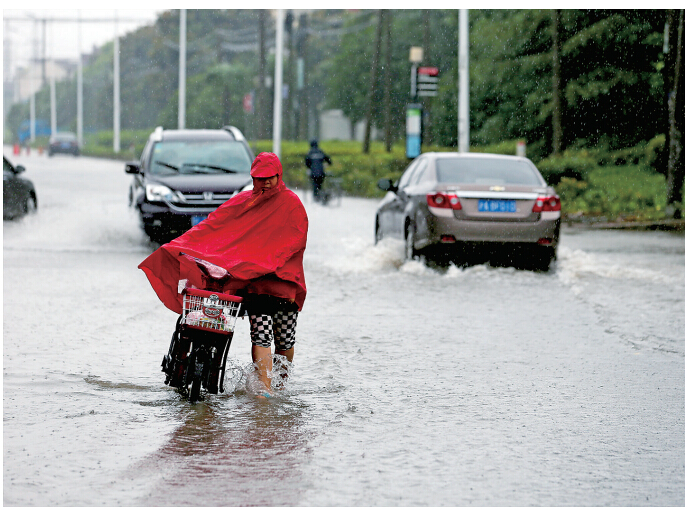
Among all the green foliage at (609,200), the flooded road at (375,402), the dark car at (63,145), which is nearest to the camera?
the flooded road at (375,402)

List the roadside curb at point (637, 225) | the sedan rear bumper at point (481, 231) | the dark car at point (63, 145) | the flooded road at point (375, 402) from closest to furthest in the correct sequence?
A: the flooded road at point (375, 402), the sedan rear bumper at point (481, 231), the roadside curb at point (637, 225), the dark car at point (63, 145)

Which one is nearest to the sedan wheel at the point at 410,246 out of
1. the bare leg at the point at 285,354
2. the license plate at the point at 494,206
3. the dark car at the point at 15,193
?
the license plate at the point at 494,206

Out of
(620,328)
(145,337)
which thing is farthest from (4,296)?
(620,328)

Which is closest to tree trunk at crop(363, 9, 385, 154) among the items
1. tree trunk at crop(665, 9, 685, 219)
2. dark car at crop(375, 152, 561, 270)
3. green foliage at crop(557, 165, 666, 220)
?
green foliage at crop(557, 165, 666, 220)

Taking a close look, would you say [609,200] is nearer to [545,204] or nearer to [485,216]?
[545,204]

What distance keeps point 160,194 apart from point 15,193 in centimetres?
656

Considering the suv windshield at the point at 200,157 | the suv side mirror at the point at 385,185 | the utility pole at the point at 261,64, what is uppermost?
the utility pole at the point at 261,64

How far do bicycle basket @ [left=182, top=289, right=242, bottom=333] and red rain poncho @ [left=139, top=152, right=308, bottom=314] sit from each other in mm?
102

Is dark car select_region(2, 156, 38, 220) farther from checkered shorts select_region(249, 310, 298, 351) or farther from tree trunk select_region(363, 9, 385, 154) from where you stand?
tree trunk select_region(363, 9, 385, 154)

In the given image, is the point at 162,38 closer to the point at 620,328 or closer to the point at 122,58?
the point at 122,58

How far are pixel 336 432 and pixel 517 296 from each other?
255 inches

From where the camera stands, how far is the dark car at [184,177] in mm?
16297

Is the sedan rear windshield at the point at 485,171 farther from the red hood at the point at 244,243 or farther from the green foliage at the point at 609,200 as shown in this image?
the green foliage at the point at 609,200

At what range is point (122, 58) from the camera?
116125 millimetres
